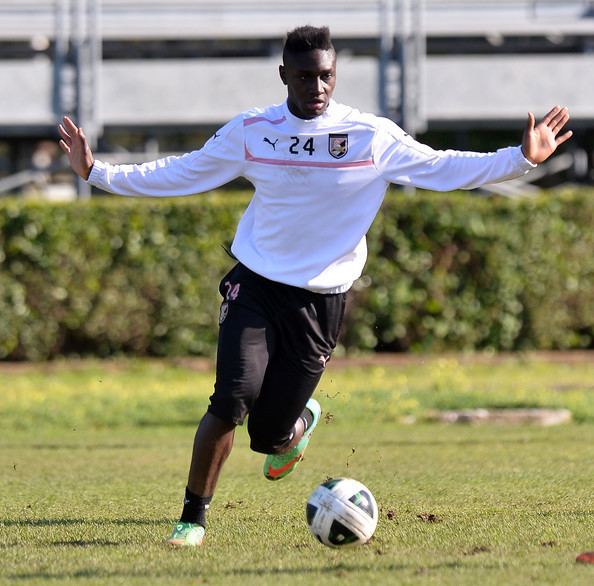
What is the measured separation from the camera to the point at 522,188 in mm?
29203

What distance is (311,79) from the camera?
→ 6.57m

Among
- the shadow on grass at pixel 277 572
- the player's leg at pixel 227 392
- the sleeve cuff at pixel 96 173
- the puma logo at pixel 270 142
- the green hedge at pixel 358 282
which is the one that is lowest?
the green hedge at pixel 358 282

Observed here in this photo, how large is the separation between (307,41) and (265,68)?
21846mm

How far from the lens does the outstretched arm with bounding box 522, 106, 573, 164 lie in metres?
6.58

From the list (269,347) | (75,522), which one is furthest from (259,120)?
(75,522)

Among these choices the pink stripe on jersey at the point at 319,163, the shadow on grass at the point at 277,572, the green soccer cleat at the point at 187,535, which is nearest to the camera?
the shadow on grass at the point at 277,572

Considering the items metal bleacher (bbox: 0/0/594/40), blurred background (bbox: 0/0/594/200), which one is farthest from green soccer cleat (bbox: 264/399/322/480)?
metal bleacher (bbox: 0/0/594/40)

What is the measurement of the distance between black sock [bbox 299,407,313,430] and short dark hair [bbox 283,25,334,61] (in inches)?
88.2

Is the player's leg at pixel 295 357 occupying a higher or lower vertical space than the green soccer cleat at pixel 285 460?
higher

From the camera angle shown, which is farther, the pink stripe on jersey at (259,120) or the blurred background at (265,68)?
the blurred background at (265,68)

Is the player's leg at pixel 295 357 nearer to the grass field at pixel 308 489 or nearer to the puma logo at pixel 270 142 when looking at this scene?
the grass field at pixel 308 489

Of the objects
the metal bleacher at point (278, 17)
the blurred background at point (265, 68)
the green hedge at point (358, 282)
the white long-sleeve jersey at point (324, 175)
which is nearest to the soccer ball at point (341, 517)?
the white long-sleeve jersey at point (324, 175)

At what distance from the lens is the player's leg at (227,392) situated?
21.4 ft

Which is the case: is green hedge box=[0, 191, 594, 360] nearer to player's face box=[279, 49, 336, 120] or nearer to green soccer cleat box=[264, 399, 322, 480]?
green soccer cleat box=[264, 399, 322, 480]
